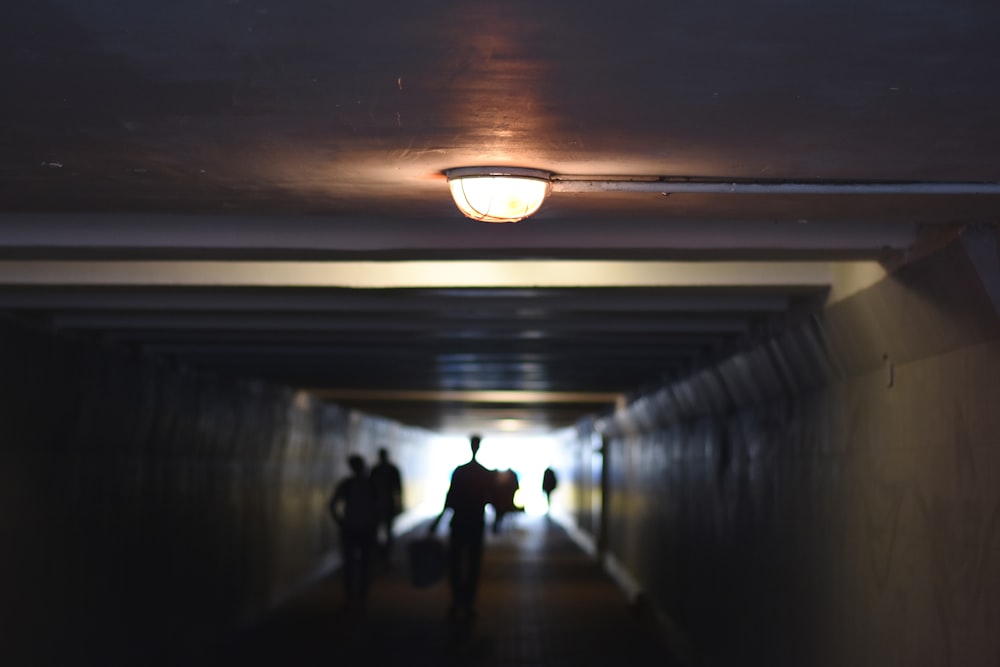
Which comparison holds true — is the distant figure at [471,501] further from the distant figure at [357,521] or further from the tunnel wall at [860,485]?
the tunnel wall at [860,485]

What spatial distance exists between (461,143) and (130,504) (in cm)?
951

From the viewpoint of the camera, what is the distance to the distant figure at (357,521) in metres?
18.7

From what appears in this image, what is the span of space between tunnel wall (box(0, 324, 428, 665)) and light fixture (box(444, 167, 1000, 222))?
5.70m

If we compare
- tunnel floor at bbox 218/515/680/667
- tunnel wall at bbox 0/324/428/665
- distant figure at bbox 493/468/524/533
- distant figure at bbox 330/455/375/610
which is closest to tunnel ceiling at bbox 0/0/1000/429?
tunnel wall at bbox 0/324/428/665

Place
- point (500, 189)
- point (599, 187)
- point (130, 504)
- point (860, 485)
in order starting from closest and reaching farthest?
point (500, 189), point (599, 187), point (860, 485), point (130, 504)

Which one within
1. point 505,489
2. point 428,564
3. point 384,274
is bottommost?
point 428,564

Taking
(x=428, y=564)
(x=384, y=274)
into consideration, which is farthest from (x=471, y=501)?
(x=384, y=274)

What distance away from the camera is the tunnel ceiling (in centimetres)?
432

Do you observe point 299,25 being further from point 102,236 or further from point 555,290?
point 555,290

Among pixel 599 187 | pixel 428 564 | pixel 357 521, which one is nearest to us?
pixel 599 187

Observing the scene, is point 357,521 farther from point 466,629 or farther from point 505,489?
point 466,629

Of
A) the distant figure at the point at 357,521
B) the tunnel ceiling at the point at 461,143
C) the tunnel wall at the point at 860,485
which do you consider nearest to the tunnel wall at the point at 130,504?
the tunnel ceiling at the point at 461,143

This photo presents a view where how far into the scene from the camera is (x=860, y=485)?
924 centimetres

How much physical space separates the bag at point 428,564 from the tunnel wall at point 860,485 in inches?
117
